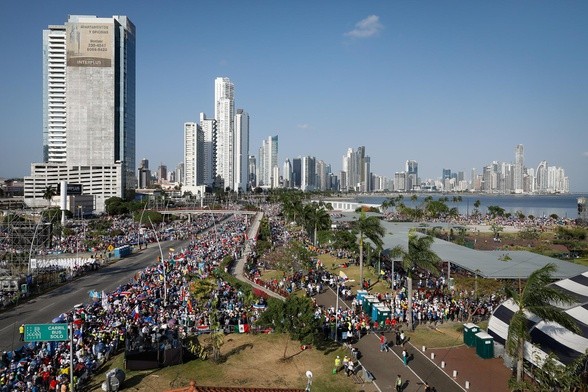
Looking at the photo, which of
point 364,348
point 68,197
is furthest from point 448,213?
point 364,348

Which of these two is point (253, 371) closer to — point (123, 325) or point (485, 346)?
point (123, 325)

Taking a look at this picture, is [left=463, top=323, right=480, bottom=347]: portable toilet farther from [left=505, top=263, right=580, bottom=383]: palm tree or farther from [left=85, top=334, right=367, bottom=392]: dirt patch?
[left=85, top=334, right=367, bottom=392]: dirt patch

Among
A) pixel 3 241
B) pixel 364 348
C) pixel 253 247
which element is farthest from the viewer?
pixel 3 241

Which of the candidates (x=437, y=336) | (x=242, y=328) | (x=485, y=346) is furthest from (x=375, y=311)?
(x=242, y=328)

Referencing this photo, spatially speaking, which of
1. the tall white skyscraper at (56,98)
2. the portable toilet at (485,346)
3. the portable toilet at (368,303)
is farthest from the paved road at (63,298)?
the tall white skyscraper at (56,98)

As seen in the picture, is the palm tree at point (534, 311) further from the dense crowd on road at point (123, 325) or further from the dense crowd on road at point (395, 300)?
the dense crowd on road at point (123, 325)

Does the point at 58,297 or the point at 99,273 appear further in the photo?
the point at 99,273

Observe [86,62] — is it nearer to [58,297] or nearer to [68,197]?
[68,197]
